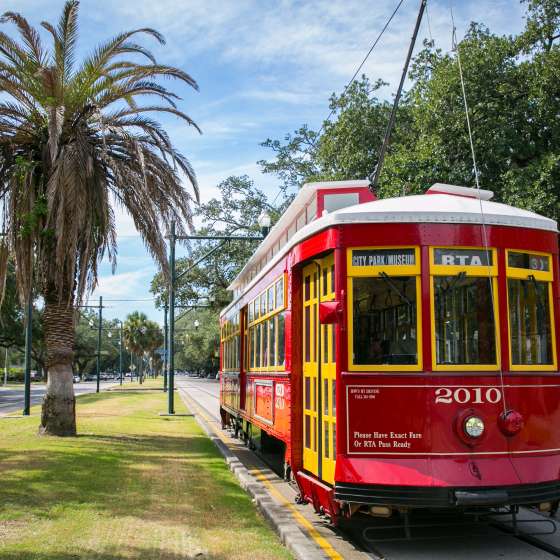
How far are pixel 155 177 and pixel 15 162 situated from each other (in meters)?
2.85

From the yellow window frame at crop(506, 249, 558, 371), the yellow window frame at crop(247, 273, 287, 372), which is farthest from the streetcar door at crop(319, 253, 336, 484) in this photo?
the yellow window frame at crop(506, 249, 558, 371)

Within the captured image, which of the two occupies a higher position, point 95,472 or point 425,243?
point 425,243

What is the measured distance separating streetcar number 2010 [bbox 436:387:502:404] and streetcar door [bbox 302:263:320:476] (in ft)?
4.76

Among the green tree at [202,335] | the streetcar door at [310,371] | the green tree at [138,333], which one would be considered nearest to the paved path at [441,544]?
the streetcar door at [310,371]

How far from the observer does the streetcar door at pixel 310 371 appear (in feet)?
25.1

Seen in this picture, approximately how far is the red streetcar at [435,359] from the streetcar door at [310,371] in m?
0.14

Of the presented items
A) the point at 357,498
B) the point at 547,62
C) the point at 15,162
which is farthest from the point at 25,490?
the point at 547,62

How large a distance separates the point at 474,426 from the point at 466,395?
0.94 feet

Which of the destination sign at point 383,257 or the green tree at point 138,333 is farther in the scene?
the green tree at point 138,333

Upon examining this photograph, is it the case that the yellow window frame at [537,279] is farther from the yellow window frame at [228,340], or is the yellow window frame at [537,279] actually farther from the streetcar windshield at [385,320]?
the yellow window frame at [228,340]

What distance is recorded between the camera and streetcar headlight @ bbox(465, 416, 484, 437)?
6.52 metres

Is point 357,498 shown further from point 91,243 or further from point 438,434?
point 91,243

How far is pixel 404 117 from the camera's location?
3014 cm

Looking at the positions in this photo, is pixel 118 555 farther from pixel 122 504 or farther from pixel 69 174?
pixel 69 174
